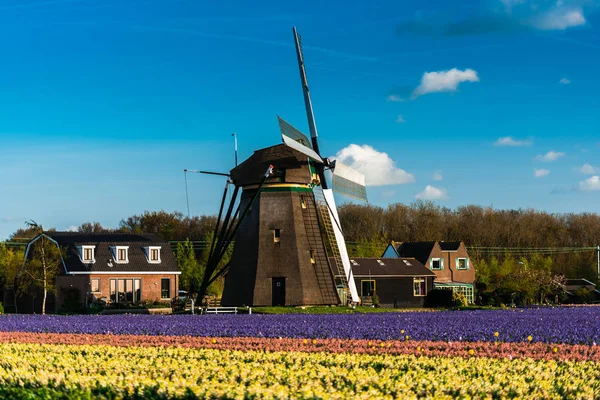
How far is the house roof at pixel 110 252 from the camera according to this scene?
179 feet

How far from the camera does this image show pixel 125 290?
181 ft

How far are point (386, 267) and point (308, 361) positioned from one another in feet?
163

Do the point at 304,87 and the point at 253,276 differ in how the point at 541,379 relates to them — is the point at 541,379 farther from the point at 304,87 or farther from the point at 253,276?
the point at 304,87

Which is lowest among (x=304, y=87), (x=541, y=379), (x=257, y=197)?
(x=541, y=379)

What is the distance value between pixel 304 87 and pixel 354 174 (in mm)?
6071

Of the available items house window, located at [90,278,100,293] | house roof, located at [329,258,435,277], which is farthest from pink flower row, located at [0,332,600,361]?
house roof, located at [329,258,435,277]

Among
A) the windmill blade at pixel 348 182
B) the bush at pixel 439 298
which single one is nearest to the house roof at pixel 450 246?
the bush at pixel 439 298

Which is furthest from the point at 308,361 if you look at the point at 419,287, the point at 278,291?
the point at 419,287

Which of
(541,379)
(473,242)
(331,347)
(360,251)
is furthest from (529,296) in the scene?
(541,379)

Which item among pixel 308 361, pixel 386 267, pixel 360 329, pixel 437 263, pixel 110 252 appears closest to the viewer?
pixel 308 361

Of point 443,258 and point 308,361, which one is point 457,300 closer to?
point 443,258

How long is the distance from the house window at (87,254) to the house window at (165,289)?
17.1ft

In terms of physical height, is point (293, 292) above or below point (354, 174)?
below

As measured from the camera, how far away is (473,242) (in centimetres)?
11125
